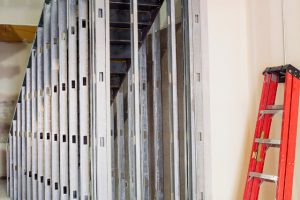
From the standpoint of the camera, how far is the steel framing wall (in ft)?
11.0

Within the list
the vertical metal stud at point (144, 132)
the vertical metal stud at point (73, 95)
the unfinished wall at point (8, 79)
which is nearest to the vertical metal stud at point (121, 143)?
the vertical metal stud at point (144, 132)

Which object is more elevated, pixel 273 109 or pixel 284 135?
pixel 273 109

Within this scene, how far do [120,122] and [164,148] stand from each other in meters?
0.49

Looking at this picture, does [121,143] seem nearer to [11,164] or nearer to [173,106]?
[173,106]

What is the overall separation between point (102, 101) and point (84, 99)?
0.72ft

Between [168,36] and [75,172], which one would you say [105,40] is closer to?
[168,36]

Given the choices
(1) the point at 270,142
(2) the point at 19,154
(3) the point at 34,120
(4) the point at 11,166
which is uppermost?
(3) the point at 34,120

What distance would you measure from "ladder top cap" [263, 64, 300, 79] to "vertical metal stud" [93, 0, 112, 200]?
125 centimetres

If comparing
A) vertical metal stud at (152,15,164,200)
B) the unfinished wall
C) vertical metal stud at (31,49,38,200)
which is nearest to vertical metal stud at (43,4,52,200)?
vertical metal stud at (31,49,38,200)

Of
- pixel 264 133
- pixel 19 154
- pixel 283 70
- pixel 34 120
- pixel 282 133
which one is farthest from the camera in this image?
pixel 19 154

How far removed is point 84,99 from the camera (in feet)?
11.4

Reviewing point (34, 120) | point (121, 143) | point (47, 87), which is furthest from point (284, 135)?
point (34, 120)

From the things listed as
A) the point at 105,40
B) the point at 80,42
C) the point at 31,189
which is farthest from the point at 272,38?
the point at 31,189

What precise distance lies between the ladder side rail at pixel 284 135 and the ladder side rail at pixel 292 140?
0.03m
